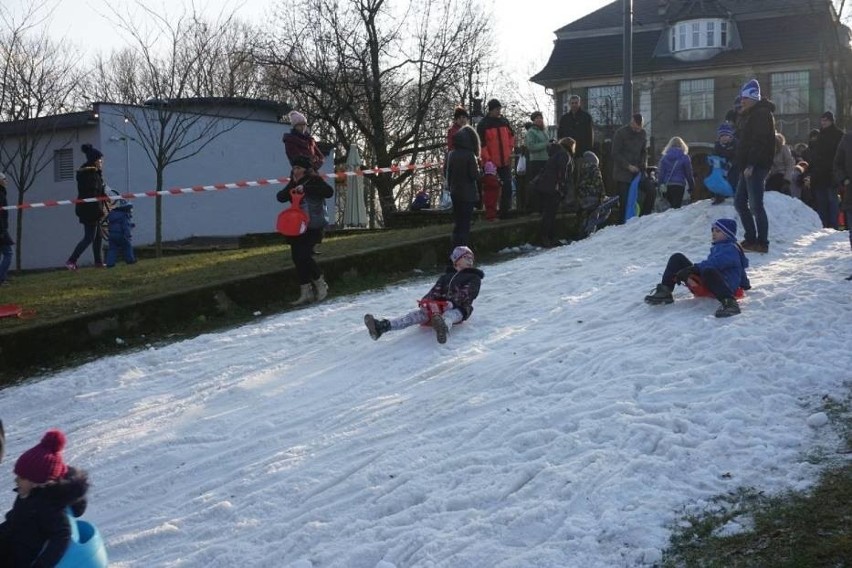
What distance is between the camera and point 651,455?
6145 millimetres

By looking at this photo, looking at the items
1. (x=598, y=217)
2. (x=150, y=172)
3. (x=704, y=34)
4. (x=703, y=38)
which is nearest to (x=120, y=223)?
(x=598, y=217)

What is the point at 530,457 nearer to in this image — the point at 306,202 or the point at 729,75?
the point at 306,202

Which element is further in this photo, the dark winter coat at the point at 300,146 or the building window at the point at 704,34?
the building window at the point at 704,34

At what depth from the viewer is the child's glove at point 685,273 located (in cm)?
946

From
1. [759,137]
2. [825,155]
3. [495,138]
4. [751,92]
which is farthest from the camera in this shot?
[495,138]

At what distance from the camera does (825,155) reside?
1540 cm

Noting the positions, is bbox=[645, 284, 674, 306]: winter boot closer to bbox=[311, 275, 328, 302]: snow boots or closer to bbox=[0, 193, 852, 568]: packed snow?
bbox=[0, 193, 852, 568]: packed snow

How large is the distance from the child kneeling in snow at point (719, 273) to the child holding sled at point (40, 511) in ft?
20.3

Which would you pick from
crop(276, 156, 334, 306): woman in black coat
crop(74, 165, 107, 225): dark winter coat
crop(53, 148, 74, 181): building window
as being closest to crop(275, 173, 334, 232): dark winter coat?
crop(276, 156, 334, 306): woman in black coat

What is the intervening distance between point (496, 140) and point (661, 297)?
23.2ft

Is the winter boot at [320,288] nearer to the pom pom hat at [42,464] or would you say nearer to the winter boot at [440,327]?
the winter boot at [440,327]

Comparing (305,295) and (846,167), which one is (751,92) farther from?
(305,295)

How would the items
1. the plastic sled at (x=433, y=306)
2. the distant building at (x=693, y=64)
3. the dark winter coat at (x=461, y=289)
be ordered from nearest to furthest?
the plastic sled at (x=433, y=306)
the dark winter coat at (x=461, y=289)
the distant building at (x=693, y=64)

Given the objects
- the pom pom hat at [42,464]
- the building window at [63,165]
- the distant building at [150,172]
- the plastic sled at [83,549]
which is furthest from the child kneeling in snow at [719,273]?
the building window at [63,165]
